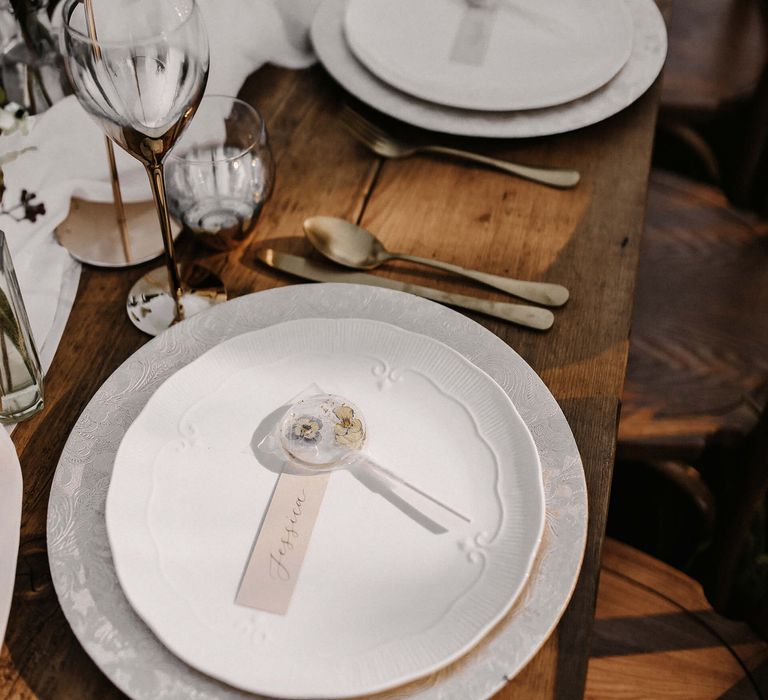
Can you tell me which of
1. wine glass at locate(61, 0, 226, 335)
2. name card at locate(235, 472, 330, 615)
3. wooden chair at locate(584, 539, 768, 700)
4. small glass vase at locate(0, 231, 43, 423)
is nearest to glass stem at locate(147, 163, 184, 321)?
wine glass at locate(61, 0, 226, 335)

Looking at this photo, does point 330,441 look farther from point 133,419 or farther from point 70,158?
point 70,158

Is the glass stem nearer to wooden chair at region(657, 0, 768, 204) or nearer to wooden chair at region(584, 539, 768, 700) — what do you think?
wooden chair at region(584, 539, 768, 700)

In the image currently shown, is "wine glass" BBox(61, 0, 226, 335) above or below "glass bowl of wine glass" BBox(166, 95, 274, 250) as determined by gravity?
above

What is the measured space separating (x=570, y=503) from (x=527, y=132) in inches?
17.5

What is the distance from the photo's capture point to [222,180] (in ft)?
2.65

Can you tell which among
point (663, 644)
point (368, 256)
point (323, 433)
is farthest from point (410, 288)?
point (663, 644)

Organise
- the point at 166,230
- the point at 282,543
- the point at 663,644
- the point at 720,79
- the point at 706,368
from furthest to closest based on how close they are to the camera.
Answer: the point at 720,79 → the point at 706,368 → the point at 663,644 → the point at 166,230 → the point at 282,543

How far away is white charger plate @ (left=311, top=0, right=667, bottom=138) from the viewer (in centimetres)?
90

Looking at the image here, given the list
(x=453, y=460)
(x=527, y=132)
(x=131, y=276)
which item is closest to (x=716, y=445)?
(x=527, y=132)

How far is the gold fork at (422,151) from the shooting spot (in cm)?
87

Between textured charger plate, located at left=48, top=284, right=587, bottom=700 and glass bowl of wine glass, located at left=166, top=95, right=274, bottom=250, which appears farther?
glass bowl of wine glass, located at left=166, top=95, right=274, bottom=250

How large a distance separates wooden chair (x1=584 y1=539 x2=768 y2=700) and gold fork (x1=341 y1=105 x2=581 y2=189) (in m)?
0.41

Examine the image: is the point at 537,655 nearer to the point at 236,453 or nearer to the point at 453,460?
the point at 453,460

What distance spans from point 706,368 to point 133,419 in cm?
75
